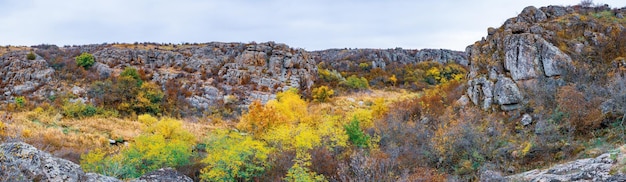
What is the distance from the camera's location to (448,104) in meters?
22.5

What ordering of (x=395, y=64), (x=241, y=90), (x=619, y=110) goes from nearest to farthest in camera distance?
(x=619, y=110) → (x=241, y=90) → (x=395, y=64)

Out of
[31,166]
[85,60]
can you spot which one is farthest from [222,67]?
[31,166]

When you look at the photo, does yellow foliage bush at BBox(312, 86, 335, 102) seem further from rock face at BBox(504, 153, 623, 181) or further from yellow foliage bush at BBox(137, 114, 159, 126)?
rock face at BBox(504, 153, 623, 181)

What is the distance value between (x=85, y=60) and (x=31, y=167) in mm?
37049

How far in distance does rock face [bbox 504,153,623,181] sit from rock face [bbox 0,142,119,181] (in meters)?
10.9

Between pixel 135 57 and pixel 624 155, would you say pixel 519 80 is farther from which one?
pixel 135 57

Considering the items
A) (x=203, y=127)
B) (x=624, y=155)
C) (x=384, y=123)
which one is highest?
(x=624, y=155)

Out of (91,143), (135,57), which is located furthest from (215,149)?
(135,57)

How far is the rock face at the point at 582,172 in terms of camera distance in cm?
847

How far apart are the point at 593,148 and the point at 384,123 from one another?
10.4 meters

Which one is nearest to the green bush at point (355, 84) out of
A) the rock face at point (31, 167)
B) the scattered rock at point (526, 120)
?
the scattered rock at point (526, 120)

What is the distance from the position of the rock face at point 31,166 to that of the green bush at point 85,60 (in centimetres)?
3597

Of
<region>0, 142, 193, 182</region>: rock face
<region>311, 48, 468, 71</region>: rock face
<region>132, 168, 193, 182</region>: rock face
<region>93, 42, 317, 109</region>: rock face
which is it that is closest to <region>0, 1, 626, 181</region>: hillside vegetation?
<region>93, 42, 317, 109</region>: rock face

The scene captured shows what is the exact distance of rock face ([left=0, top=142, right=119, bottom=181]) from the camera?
7246 millimetres
